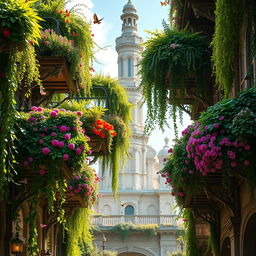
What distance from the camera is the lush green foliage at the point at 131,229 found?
207 feet

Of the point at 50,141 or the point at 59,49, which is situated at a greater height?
the point at 59,49

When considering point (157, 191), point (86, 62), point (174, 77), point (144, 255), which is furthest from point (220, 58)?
point (157, 191)

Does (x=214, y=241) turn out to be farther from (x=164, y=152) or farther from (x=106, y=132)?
(x=164, y=152)

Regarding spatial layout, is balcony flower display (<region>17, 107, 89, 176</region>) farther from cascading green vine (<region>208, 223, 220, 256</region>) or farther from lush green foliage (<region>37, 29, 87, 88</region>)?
cascading green vine (<region>208, 223, 220, 256</region>)

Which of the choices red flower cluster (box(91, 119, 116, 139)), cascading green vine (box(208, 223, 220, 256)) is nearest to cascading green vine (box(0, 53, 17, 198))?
red flower cluster (box(91, 119, 116, 139))

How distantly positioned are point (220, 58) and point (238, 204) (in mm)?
4487

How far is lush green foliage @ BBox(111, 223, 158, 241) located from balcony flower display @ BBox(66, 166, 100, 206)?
1724 inches

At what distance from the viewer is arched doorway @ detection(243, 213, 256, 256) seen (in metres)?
15.7

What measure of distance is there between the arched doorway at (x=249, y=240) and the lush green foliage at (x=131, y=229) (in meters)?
47.3

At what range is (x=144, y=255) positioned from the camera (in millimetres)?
64375

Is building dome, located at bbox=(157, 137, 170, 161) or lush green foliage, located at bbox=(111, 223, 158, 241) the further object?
building dome, located at bbox=(157, 137, 170, 161)

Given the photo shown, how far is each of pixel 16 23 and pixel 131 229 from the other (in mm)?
53987

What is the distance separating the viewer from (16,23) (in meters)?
10.6

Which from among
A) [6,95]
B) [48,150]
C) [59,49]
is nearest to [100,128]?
[59,49]
